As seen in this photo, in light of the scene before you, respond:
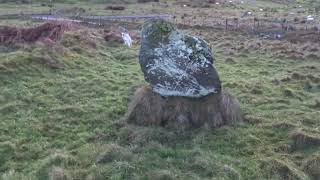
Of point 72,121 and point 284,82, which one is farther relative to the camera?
point 284,82

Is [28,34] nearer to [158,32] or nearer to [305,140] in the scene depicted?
[158,32]

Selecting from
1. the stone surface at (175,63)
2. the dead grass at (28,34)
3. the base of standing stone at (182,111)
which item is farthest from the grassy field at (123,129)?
the dead grass at (28,34)

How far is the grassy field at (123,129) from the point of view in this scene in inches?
603

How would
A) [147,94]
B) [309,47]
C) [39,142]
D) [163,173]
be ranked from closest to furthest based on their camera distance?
[163,173] → [39,142] → [147,94] → [309,47]

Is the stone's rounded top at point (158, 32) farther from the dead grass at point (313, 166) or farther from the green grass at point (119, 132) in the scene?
the dead grass at point (313, 166)

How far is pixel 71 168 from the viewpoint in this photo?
1552 cm

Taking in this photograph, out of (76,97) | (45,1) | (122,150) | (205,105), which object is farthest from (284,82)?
(45,1)

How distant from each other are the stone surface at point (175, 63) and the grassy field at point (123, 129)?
5.87ft

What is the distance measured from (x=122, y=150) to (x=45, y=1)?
72.5 metres

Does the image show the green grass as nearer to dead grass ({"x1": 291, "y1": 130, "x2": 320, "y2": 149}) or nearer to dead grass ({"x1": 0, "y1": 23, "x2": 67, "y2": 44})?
dead grass ({"x1": 291, "y1": 130, "x2": 320, "y2": 149})

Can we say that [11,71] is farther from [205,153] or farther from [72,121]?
[205,153]

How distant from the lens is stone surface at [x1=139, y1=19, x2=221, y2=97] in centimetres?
1895

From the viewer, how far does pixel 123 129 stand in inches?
727

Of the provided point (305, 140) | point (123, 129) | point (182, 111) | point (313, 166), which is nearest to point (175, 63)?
point (182, 111)
